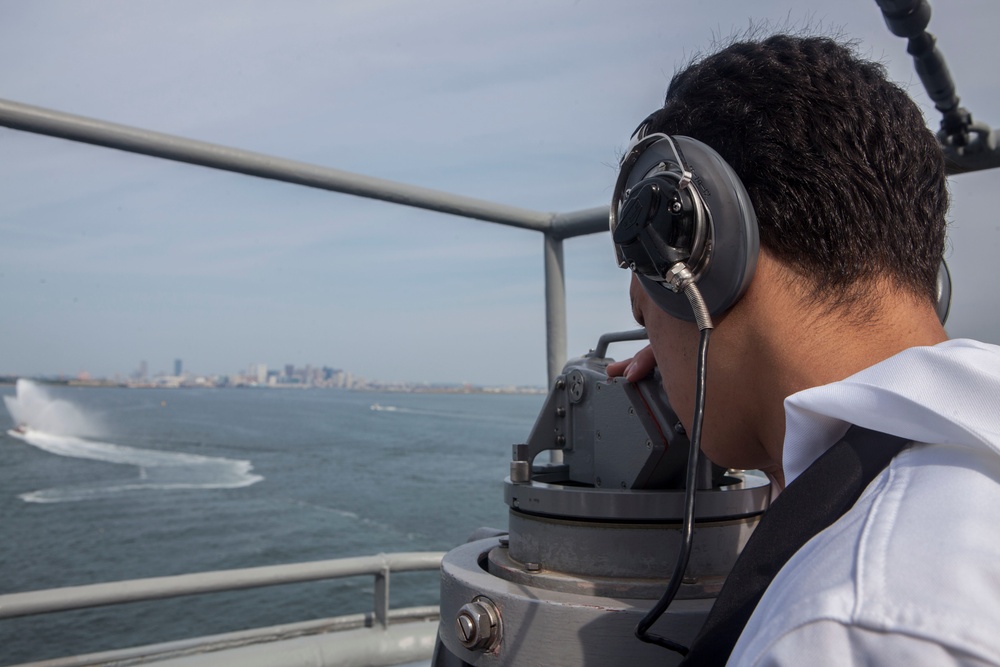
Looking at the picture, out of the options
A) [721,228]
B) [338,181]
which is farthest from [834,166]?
[338,181]

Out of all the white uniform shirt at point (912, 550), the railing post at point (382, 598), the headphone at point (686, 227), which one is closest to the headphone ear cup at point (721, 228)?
the headphone at point (686, 227)

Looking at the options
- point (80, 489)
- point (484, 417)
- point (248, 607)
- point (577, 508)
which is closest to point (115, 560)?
point (248, 607)

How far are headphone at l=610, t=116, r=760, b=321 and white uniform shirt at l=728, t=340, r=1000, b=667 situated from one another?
211 mm

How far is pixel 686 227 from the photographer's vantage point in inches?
36.4

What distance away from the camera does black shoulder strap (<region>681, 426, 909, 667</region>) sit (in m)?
0.70

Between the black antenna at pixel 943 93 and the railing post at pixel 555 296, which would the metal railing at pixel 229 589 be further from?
the black antenna at pixel 943 93

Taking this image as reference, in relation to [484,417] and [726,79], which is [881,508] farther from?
[484,417]

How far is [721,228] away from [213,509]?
4187 centimetres

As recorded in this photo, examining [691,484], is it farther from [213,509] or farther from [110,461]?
[110,461]

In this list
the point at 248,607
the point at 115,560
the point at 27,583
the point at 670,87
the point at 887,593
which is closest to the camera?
the point at 887,593

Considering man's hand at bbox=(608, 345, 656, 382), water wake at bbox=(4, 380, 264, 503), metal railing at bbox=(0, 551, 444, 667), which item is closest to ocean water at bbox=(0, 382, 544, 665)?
water wake at bbox=(4, 380, 264, 503)

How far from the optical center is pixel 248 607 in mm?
24297

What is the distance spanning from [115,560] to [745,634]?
35069mm

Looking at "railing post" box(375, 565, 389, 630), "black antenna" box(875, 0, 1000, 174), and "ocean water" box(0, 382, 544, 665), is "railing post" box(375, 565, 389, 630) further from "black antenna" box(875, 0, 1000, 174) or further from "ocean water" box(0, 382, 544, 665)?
"ocean water" box(0, 382, 544, 665)
